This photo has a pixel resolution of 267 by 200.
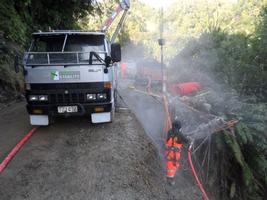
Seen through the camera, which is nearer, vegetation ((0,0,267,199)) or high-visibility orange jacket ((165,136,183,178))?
high-visibility orange jacket ((165,136,183,178))

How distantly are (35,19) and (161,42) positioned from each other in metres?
8.38

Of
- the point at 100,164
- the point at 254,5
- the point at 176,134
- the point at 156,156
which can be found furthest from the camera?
the point at 254,5

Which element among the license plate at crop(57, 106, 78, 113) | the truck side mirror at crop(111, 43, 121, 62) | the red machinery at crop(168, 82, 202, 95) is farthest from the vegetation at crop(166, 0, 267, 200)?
the license plate at crop(57, 106, 78, 113)

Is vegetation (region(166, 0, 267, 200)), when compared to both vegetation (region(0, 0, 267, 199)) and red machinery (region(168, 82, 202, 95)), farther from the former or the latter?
red machinery (region(168, 82, 202, 95))

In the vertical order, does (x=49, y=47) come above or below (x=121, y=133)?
above

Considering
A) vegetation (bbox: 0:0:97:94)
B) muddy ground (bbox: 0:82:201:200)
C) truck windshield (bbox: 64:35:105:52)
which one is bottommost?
muddy ground (bbox: 0:82:201:200)

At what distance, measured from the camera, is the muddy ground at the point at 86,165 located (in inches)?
196

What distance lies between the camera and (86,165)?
5734mm

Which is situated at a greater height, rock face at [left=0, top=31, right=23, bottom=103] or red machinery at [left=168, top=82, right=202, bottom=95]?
rock face at [left=0, top=31, right=23, bottom=103]

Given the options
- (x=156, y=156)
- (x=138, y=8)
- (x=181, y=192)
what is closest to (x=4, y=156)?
(x=156, y=156)

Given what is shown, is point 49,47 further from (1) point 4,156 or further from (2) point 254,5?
(2) point 254,5

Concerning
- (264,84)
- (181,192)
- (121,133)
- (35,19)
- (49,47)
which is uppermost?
(35,19)

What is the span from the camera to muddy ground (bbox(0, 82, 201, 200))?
4988 mm

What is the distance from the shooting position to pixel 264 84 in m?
11.9
